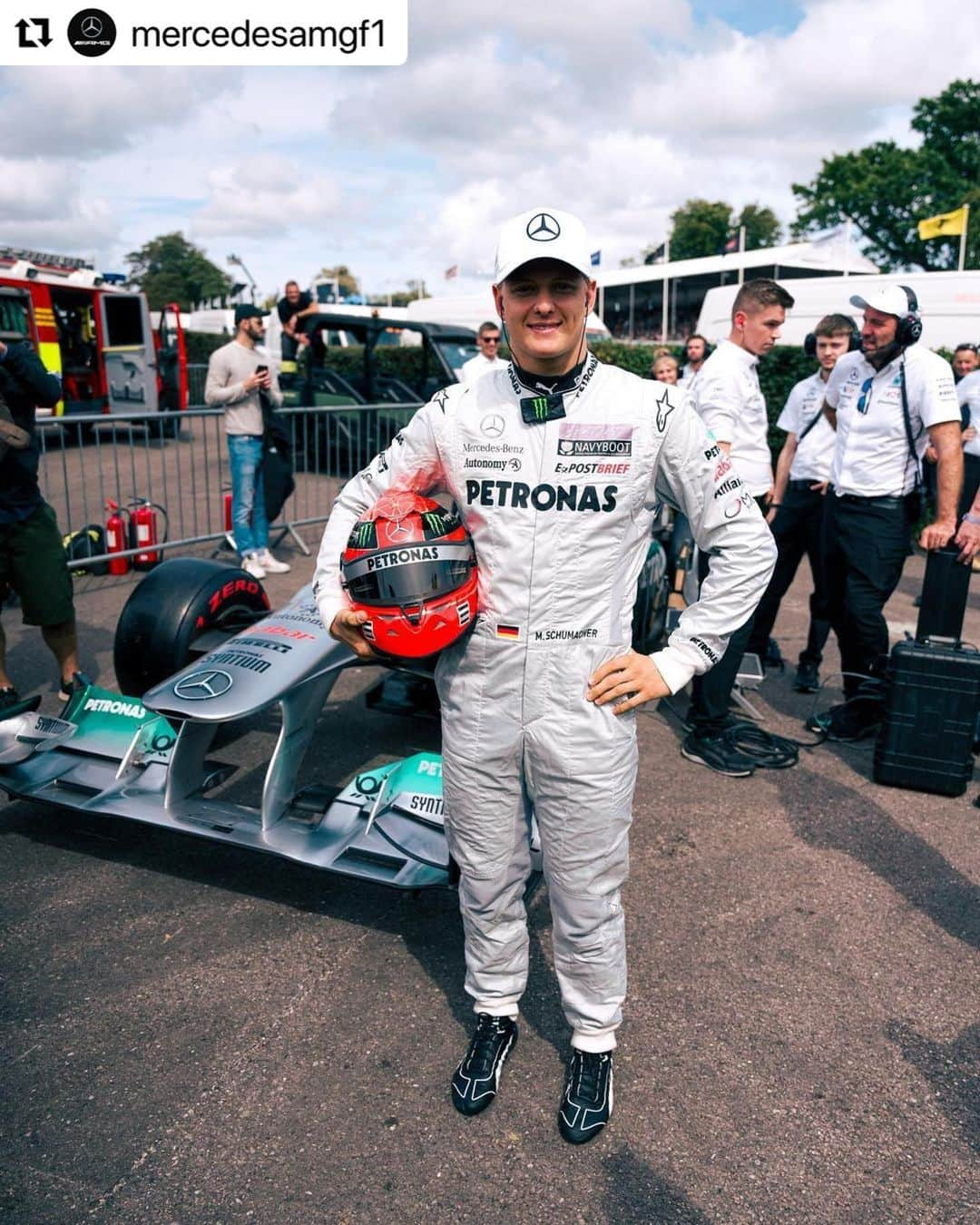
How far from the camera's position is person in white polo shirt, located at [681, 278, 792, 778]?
4.40 m

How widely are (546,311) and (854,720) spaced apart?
3.43 metres

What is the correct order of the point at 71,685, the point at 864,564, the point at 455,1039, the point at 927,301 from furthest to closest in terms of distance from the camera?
the point at 927,301 < the point at 71,685 < the point at 864,564 < the point at 455,1039

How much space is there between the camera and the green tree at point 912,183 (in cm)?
4519

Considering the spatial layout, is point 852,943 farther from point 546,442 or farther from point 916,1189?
point 546,442

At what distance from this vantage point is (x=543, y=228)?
1.96 metres

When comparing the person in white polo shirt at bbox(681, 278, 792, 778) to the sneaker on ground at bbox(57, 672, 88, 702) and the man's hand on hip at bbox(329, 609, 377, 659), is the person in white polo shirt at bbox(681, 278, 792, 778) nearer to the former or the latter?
the man's hand on hip at bbox(329, 609, 377, 659)

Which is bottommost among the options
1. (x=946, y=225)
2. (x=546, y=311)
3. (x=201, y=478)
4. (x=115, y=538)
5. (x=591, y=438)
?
A: (x=115, y=538)

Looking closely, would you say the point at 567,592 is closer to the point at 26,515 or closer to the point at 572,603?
the point at 572,603

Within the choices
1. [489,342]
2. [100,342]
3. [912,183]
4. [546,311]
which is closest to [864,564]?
[546,311]

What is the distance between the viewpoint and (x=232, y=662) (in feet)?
10.7

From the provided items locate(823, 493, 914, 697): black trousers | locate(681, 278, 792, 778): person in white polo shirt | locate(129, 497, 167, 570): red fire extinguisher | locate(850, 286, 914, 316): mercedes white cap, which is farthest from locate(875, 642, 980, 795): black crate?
locate(129, 497, 167, 570): red fire extinguisher

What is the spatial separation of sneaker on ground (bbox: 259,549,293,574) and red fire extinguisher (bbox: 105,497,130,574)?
111cm

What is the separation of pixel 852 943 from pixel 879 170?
177ft

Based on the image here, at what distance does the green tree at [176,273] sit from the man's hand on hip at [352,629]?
89.3 metres
